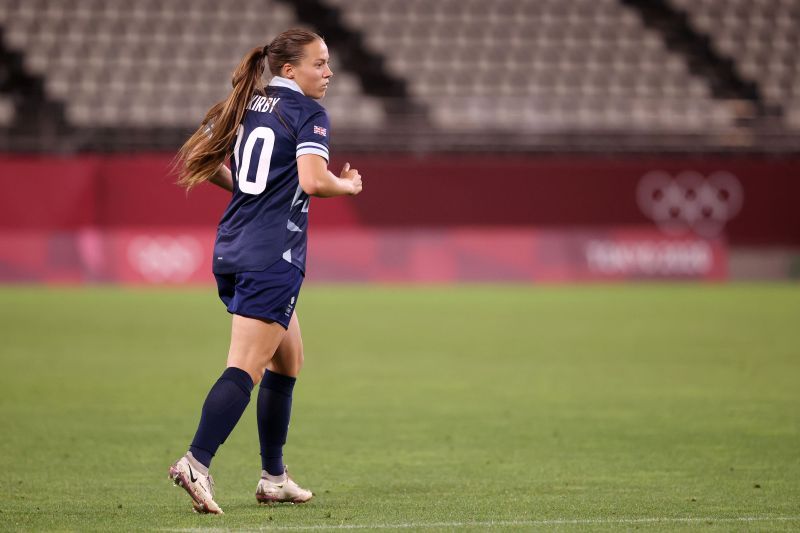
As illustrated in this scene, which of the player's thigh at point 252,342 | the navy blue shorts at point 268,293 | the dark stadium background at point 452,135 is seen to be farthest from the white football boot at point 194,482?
the dark stadium background at point 452,135

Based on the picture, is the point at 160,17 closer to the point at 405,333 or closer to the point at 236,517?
the point at 405,333

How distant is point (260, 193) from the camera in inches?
221

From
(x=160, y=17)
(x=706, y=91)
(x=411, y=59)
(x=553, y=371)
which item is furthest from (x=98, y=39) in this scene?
(x=553, y=371)

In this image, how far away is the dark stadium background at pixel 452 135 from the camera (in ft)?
75.5

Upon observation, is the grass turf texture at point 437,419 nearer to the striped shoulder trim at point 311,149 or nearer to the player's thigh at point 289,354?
the player's thigh at point 289,354

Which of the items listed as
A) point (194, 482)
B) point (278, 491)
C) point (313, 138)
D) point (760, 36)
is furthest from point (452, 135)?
point (194, 482)

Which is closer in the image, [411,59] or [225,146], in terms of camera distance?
[225,146]

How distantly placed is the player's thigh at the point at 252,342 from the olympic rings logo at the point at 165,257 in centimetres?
1741

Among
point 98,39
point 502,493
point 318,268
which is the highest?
point 502,493

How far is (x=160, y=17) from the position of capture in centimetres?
2802

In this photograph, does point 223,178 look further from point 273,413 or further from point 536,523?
point 536,523

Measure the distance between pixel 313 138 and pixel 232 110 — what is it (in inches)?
16.1

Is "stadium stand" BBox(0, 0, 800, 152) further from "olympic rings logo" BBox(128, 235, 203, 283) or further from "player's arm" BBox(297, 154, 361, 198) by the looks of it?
"player's arm" BBox(297, 154, 361, 198)

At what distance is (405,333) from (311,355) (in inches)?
90.0
